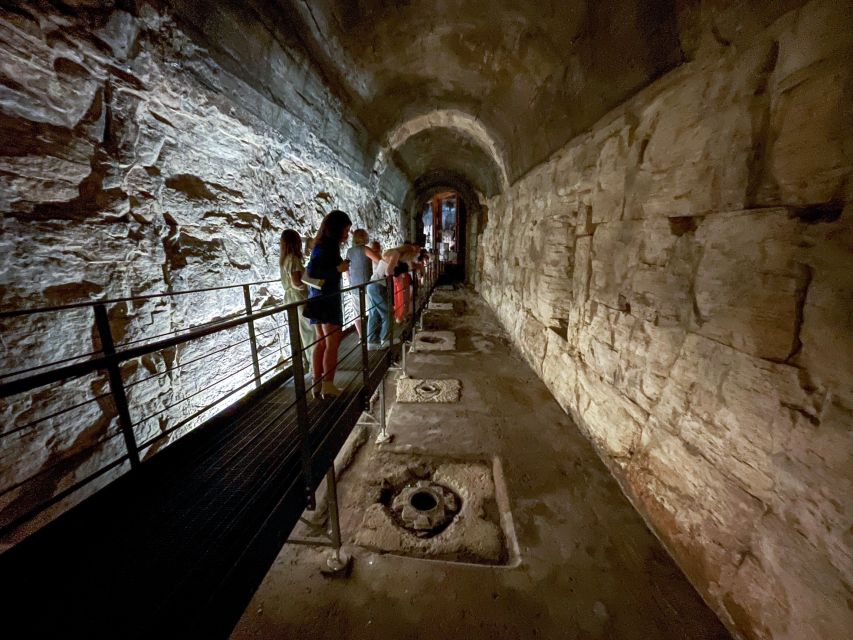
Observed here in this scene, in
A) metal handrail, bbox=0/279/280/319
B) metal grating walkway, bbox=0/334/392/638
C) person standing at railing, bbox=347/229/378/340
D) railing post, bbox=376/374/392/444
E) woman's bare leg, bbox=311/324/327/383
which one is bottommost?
railing post, bbox=376/374/392/444

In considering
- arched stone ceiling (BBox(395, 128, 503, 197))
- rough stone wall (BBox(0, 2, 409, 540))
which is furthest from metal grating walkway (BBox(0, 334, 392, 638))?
arched stone ceiling (BBox(395, 128, 503, 197))

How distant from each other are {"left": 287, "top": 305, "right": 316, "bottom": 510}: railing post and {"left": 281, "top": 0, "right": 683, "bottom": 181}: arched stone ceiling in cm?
299

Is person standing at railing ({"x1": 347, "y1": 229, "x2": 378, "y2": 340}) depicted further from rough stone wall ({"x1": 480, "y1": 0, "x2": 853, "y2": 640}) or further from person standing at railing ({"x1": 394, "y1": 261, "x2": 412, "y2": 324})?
rough stone wall ({"x1": 480, "y1": 0, "x2": 853, "y2": 640})

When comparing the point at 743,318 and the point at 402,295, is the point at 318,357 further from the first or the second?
the point at 402,295

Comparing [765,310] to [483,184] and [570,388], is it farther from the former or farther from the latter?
[483,184]

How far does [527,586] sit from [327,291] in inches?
103

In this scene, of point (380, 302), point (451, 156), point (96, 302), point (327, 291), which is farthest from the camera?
point (451, 156)

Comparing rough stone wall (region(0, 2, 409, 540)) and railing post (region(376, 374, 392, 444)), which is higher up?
rough stone wall (region(0, 2, 409, 540))

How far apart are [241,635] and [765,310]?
321 centimetres

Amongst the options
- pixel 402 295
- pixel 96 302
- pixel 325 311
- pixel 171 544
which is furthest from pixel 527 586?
pixel 402 295

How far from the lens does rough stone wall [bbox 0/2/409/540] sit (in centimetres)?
183

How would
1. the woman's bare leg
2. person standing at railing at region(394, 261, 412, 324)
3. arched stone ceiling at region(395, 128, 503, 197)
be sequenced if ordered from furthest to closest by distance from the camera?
arched stone ceiling at region(395, 128, 503, 197), person standing at railing at region(394, 261, 412, 324), the woman's bare leg

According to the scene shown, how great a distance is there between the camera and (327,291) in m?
2.94

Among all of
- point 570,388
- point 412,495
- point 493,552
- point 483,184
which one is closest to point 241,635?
point 412,495
